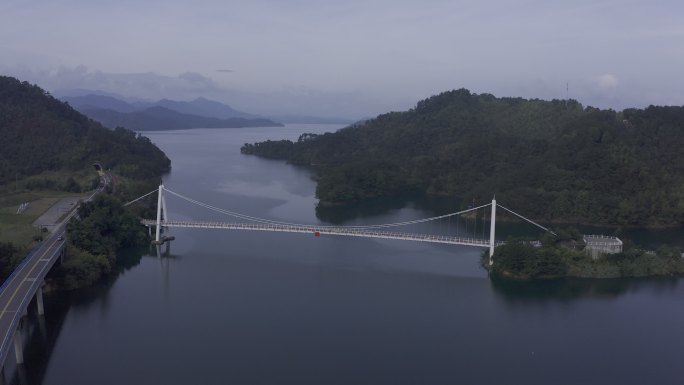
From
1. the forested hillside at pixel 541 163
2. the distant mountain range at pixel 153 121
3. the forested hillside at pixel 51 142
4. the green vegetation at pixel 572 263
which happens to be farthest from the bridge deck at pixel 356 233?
the distant mountain range at pixel 153 121

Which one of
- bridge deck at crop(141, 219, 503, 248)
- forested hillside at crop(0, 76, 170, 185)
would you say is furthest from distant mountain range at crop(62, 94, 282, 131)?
bridge deck at crop(141, 219, 503, 248)

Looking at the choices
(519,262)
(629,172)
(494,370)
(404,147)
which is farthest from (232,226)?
(404,147)

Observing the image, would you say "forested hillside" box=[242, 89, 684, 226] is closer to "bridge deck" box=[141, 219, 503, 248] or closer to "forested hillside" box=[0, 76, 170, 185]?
"bridge deck" box=[141, 219, 503, 248]

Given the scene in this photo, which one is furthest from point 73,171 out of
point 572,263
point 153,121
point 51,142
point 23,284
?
point 153,121

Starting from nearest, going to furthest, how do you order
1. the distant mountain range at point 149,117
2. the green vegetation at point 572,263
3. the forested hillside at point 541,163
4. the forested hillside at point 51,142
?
the green vegetation at point 572,263 < the forested hillside at point 541,163 < the forested hillside at point 51,142 < the distant mountain range at point 149,117

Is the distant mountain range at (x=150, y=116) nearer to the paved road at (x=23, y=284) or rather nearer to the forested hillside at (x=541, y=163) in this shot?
the forested hillside at (x=541, y=163)

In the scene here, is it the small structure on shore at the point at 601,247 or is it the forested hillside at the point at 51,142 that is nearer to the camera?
the small structure on shore at the point at 601,247

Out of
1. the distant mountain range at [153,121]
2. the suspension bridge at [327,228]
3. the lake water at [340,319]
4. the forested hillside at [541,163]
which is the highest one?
the distant mountain range at [153,121]

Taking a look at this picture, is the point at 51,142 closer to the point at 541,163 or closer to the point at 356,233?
the point at 356,233

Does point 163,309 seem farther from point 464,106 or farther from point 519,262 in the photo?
point 464,106
